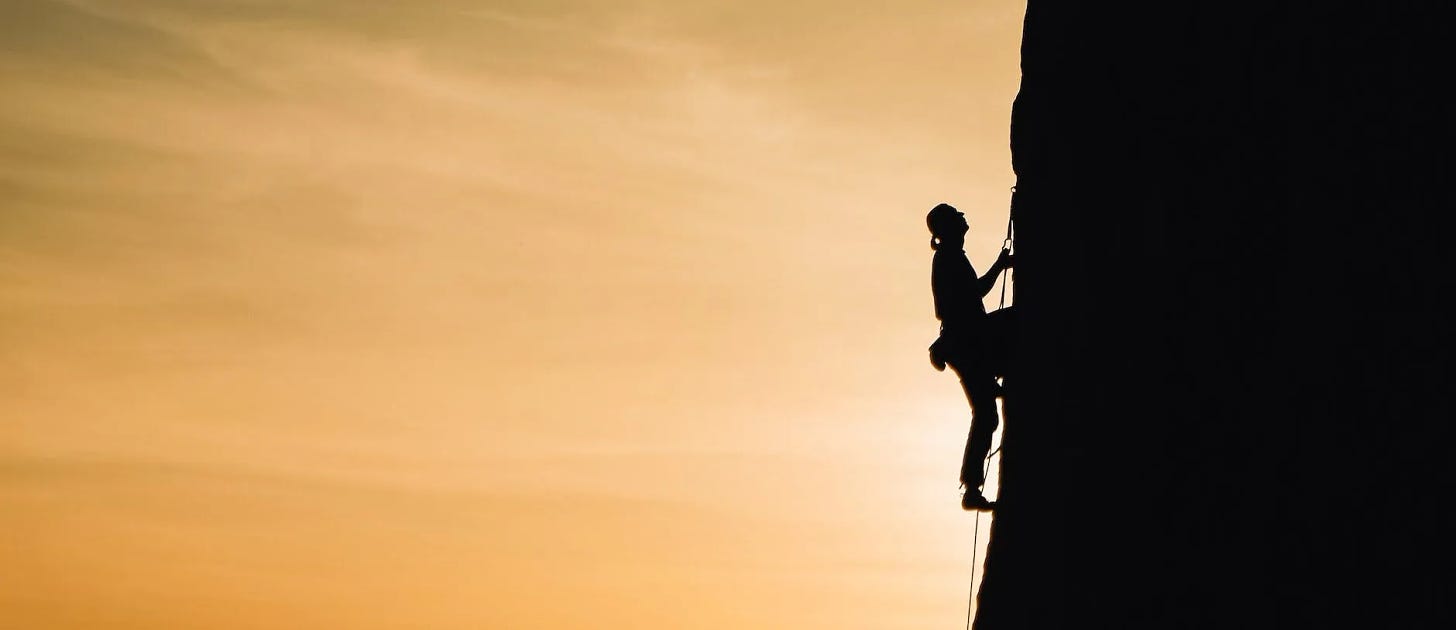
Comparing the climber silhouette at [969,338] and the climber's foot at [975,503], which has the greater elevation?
the climber silhouette at [969,338]

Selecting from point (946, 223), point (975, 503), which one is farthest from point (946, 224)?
point (975, 503)

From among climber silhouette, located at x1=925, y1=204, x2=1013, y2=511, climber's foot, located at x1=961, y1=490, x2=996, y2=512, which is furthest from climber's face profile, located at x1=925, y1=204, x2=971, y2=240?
climber's foot, located at x1=961, y1=490, x2=996, y2=512

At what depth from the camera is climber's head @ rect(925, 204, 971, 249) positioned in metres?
13.2

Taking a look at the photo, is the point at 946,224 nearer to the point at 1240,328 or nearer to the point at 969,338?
the point at 969,338

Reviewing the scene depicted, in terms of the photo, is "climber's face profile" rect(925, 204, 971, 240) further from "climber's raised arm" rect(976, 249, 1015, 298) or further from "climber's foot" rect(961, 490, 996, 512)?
"climber's foot" rect(961, 490, 996, 512)

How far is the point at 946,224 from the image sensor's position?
43.3 feet

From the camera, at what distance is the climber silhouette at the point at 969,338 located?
13070 millimetres

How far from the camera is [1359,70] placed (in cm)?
904

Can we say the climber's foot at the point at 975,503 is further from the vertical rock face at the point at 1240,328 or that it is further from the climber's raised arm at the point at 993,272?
the climber's raised arm at the point at 993,272

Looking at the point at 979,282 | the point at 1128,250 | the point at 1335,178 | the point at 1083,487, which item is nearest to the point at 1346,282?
the point at 1335,178

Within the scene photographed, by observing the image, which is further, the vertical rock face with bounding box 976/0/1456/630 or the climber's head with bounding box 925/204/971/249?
the climber's head with bounding box 925/204/971/249

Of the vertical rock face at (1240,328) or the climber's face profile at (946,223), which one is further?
the climber's face profile at (946,223)

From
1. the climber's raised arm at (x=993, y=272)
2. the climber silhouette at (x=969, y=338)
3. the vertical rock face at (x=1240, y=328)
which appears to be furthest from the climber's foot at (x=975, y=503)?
the climber's raised arm at (x=993, y=272)

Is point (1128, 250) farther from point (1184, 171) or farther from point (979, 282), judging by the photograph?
point (979, 282)
